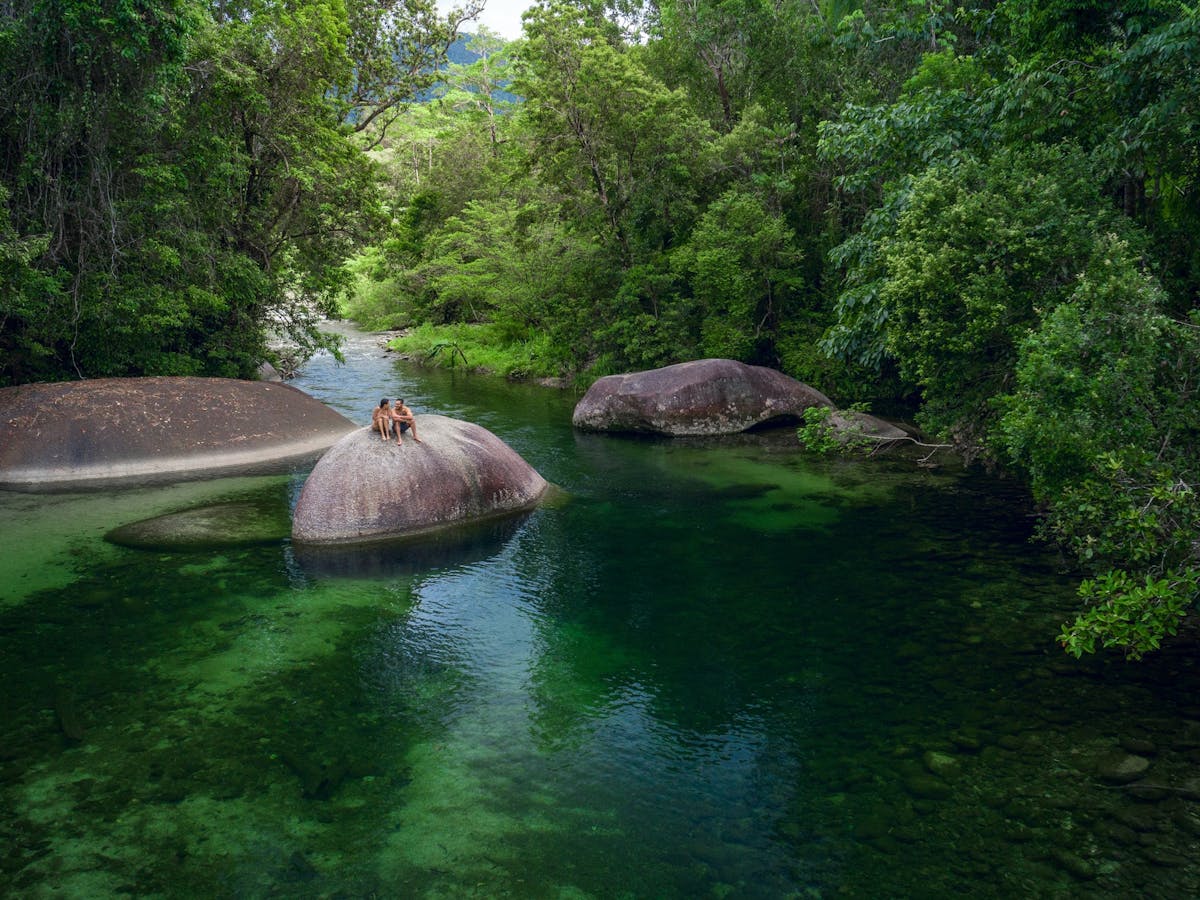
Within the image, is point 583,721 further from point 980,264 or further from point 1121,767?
point 980,264

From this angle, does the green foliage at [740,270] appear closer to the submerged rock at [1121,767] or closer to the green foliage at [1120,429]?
the green foliage at [1120,429]

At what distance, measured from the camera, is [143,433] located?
17.3 metres

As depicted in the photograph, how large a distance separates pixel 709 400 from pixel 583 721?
14992 mm

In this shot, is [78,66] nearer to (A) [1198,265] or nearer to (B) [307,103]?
(B) [307,103]

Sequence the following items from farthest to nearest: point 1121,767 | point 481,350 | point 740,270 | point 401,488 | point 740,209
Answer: point 481,350 → point 740,270 → point 740,209 → point 401,488 → point 1121,767

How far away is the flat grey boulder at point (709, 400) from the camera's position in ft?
73.3

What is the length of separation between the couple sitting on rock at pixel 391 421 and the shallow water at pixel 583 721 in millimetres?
352

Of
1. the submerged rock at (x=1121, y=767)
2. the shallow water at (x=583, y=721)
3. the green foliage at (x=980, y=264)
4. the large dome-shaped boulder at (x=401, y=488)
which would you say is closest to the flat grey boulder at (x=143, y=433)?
the shallow water at (x=583, y=721)

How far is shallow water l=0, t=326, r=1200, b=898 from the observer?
6188 millimetres

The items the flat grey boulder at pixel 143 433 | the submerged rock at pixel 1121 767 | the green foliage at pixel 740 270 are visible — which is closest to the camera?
the submerged rock at pixel 1121 767

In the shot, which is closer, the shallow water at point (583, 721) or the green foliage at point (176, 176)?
the shallow water at point (583, 721)

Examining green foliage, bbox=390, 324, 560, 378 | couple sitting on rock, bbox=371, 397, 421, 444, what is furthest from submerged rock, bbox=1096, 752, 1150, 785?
green foliage, bbox=390, 324, 560, 378

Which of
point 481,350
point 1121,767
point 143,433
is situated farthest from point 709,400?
point 481,350

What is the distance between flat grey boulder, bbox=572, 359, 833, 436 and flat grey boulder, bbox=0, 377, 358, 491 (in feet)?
27.6
